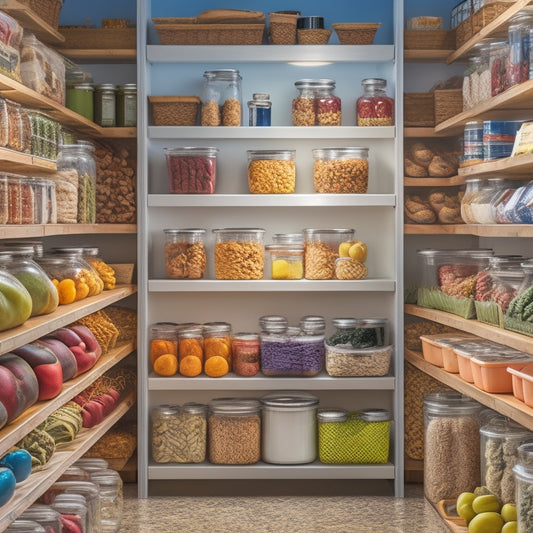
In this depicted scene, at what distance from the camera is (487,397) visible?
3463mm

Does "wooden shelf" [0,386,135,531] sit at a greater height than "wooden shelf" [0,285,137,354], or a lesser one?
lesser

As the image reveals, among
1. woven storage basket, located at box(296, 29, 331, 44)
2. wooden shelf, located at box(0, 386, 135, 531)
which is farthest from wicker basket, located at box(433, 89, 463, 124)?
wooden shelf, located at box(0, 386, 135, 531)

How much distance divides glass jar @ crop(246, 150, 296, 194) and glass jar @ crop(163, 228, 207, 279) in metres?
0.39

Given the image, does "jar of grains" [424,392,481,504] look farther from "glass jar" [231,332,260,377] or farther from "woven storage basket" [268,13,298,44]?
"woven storage basket" [268,13,298,44]

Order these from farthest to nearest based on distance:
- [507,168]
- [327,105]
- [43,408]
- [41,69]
→ [327,105]
[41,69]
[507,168]
[43,408]

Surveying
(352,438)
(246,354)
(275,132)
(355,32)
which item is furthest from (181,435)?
(355,32)

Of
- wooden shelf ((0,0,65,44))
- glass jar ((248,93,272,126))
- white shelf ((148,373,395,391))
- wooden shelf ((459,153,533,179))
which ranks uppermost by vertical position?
wooden shelf ((0,0,65,44))

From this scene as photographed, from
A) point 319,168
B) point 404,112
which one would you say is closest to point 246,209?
point 319,168

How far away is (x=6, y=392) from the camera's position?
2684mm

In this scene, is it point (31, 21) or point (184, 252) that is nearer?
point (31, 21)

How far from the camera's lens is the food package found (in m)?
3.56

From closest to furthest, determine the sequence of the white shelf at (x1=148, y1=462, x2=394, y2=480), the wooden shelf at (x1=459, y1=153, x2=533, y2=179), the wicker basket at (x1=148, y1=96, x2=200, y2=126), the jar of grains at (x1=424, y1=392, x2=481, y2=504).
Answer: the wooden shelf at (x1=459, y1=153, x2=533, y2=179) < the jar of grains at (x1=424, y1=392, x2=481, y2=504) < the white shelf at (x1=148, y1=462, x2=394, y2=480) < the wicker basket at (x1=148, y1=96, x2=200, y2=126)

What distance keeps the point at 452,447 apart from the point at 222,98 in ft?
6.91

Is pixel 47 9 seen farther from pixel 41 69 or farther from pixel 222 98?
pixel 222 98
